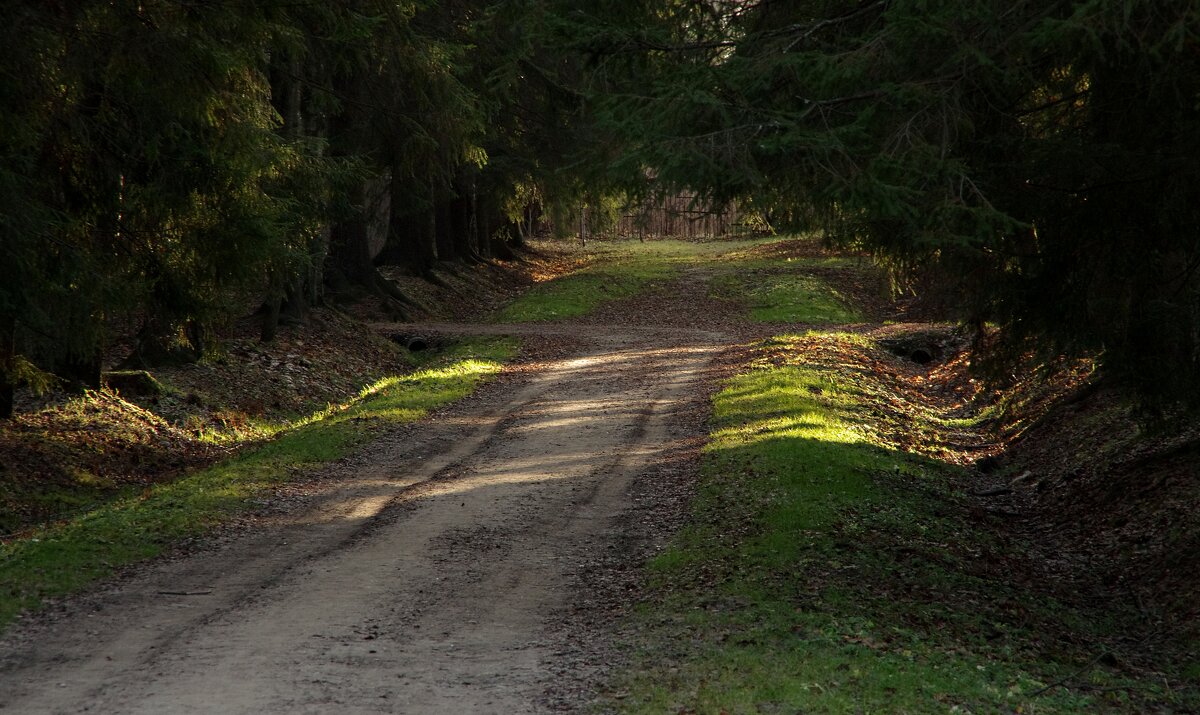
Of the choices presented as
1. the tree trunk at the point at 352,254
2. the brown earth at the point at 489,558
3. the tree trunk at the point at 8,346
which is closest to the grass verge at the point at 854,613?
the brown earth at the point at 489,558

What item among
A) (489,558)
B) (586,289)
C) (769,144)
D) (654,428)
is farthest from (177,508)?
(586,289)

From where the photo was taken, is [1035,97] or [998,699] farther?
[1035,97]

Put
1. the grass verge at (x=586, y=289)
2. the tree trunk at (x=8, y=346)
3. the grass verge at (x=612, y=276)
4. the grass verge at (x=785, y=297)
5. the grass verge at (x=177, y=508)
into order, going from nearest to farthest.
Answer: the grass verge at (x=177, y=508) < the tree trunk at (x=8, y=346) < the grass verge at (x=586, y=289) < the grass verge at (x=785, y=297) < the grass verge at (x=612, y=276)

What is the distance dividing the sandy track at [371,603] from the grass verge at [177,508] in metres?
0.42

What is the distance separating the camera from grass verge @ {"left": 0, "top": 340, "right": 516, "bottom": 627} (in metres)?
8.56

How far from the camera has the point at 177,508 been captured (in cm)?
1085

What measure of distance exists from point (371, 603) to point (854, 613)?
3.74m

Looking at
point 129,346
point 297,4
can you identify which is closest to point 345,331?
point 129,346

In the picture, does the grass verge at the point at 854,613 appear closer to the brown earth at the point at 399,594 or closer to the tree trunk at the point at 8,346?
the brown earth at the point at 399,594

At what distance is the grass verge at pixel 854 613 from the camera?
6535 millimetres

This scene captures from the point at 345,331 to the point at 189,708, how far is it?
19.0 metres

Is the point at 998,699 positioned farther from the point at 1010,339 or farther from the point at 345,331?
the point at 345,331

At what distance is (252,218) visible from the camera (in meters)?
13.0

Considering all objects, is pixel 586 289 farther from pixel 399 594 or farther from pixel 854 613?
pixel 854 613
